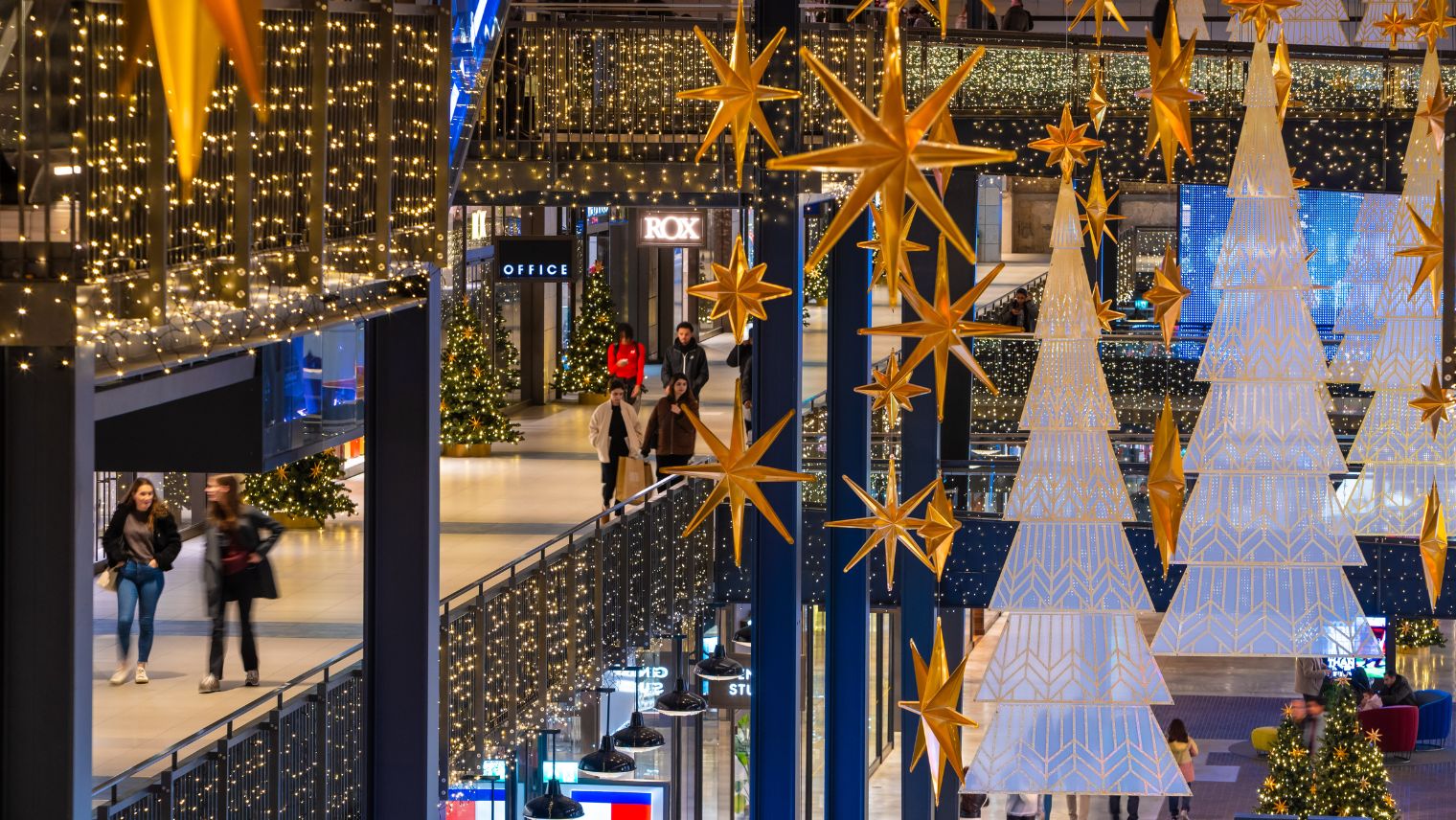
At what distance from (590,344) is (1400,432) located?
21.4 metres

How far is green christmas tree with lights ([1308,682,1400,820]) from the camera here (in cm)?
1931

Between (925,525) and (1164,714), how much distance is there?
2437 cm

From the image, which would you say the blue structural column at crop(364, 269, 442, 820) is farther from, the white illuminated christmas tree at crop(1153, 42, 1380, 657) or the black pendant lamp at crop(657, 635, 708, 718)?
the black pendant lamp at crop(657, 635, 708, 718)

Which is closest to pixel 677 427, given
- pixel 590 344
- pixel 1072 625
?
pixel 1072 625

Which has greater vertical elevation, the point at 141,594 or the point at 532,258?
the point at 532,258

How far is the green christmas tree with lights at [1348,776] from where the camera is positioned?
760 inches

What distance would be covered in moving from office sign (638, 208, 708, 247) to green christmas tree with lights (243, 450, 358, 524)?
5.37 meters

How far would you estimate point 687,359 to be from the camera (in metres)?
20.1

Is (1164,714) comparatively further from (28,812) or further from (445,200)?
(28,812)

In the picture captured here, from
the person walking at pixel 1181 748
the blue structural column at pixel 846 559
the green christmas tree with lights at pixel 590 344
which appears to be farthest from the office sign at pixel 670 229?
the blue structural column at pixel 846 559

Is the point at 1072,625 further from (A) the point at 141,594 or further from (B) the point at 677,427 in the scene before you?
(B) the point at 677,427

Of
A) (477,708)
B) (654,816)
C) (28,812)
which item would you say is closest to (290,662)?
(477,708)

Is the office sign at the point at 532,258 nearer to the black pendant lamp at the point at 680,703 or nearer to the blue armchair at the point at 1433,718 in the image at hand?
the black pendant lamp at the point at 680,703

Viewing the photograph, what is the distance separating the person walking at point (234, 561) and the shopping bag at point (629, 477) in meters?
5.90
